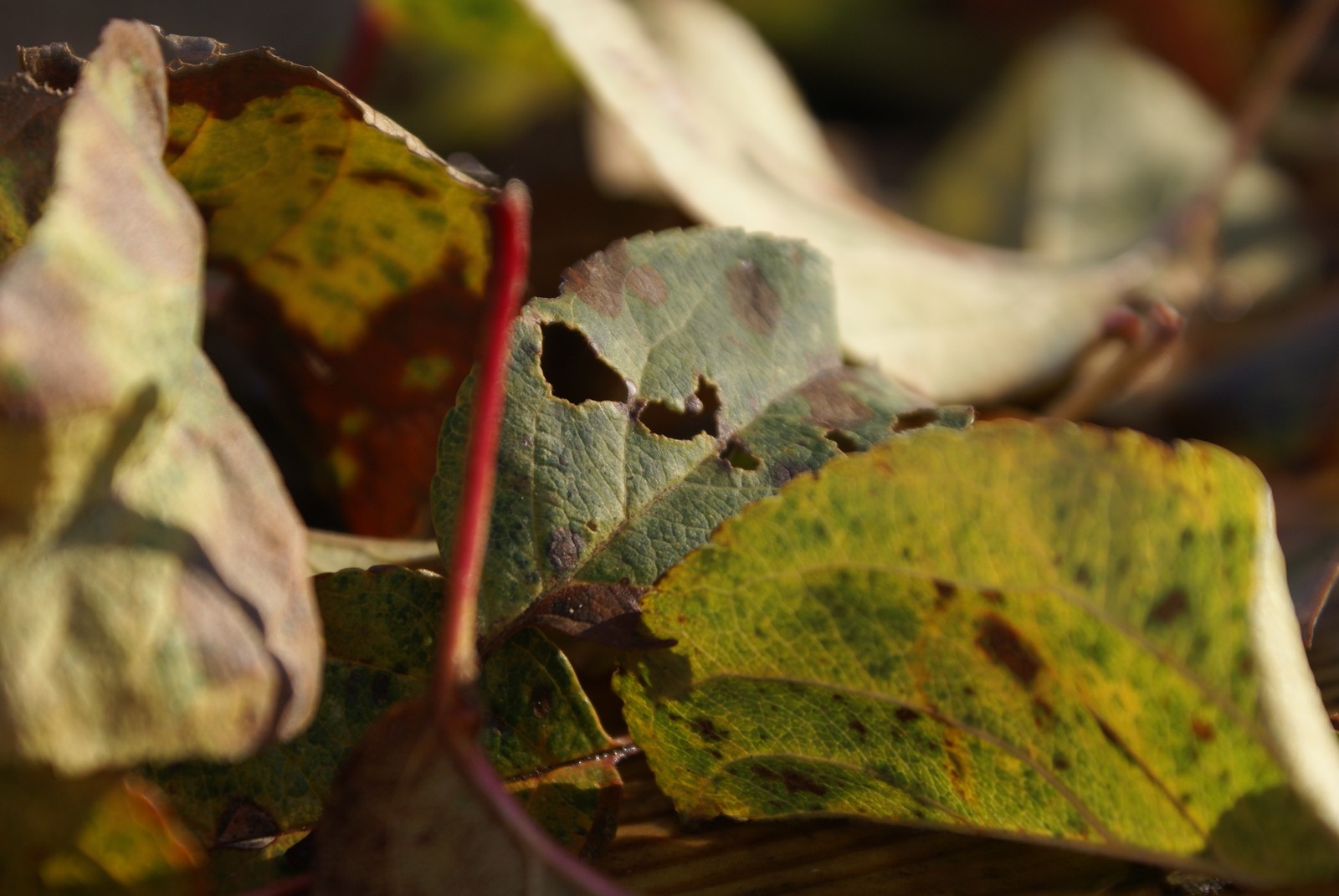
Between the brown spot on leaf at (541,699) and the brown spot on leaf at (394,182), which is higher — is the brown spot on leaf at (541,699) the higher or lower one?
the lower one

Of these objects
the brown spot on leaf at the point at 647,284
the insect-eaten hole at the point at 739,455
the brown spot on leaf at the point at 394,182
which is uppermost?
the brown spot on leaf at the point at 647,284

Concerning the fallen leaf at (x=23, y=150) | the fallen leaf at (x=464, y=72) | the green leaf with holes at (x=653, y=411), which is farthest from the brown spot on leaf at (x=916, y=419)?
the fallen leaf at (x=464, y=72)

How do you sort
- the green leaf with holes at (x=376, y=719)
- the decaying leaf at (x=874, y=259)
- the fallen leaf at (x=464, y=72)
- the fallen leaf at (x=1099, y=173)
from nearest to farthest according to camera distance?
the green leaf with holes at (x=376, y=719) < the decaying leaf at (x=874, y=259) < the fallen leaf at (x=464, y=72) < the fallen leaf at (x=1099, y=173)

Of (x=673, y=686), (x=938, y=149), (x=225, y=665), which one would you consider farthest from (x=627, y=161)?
(x=225, y=665)

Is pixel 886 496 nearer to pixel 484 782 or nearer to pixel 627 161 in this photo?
pixel 484 782

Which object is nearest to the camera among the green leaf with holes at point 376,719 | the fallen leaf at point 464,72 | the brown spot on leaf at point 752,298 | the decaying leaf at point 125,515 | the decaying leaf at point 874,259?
the decaying leaf at point 125,515

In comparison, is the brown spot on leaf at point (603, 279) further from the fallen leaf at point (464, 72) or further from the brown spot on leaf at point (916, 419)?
the fallen leaf at point (464, 72)

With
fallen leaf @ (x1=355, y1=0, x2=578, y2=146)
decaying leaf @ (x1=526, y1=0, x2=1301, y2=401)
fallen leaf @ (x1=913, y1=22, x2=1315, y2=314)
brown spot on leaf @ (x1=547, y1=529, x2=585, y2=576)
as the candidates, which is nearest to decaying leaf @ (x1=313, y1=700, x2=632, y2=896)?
brown spot on leaf @ (x1=547, y1=529, x2=585, y2=576)
